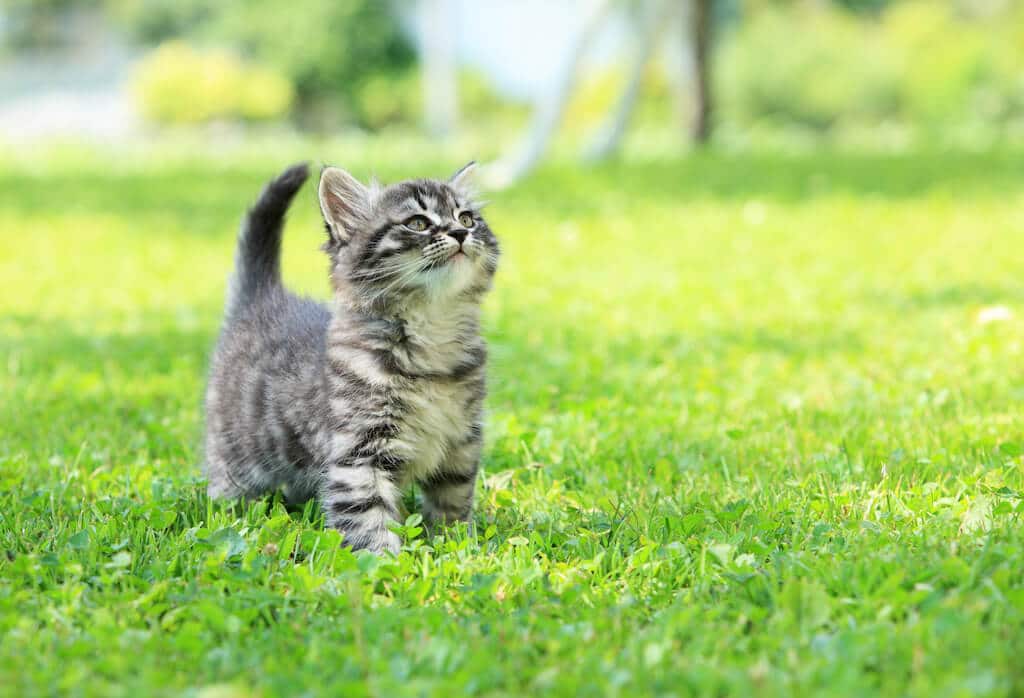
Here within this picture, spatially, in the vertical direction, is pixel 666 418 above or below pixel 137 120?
below

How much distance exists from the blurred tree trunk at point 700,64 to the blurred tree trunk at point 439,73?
11.4 metres

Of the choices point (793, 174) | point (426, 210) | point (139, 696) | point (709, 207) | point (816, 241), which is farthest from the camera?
point (793, 174)

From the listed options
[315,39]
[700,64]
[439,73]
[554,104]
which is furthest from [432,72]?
[554,104]

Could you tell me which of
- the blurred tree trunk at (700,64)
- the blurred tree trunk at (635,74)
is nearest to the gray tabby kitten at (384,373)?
the blurred tree trunk at (635,74)

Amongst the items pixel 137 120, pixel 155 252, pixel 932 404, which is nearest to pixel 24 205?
pixel 155 252

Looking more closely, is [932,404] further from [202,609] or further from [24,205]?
[24,205]

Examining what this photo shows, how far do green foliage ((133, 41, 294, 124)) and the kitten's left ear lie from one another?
2265cm

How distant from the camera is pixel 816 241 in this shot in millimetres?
7785

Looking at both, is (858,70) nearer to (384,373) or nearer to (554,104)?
(554,104)

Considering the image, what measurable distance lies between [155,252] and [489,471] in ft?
17.5

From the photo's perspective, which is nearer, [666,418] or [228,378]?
[228,378]

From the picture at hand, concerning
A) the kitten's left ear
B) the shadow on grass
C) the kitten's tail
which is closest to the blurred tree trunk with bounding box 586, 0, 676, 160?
the shadow on grass

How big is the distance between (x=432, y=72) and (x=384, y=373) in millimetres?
23909

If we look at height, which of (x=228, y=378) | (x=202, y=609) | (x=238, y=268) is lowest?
(x=202, y=609)
